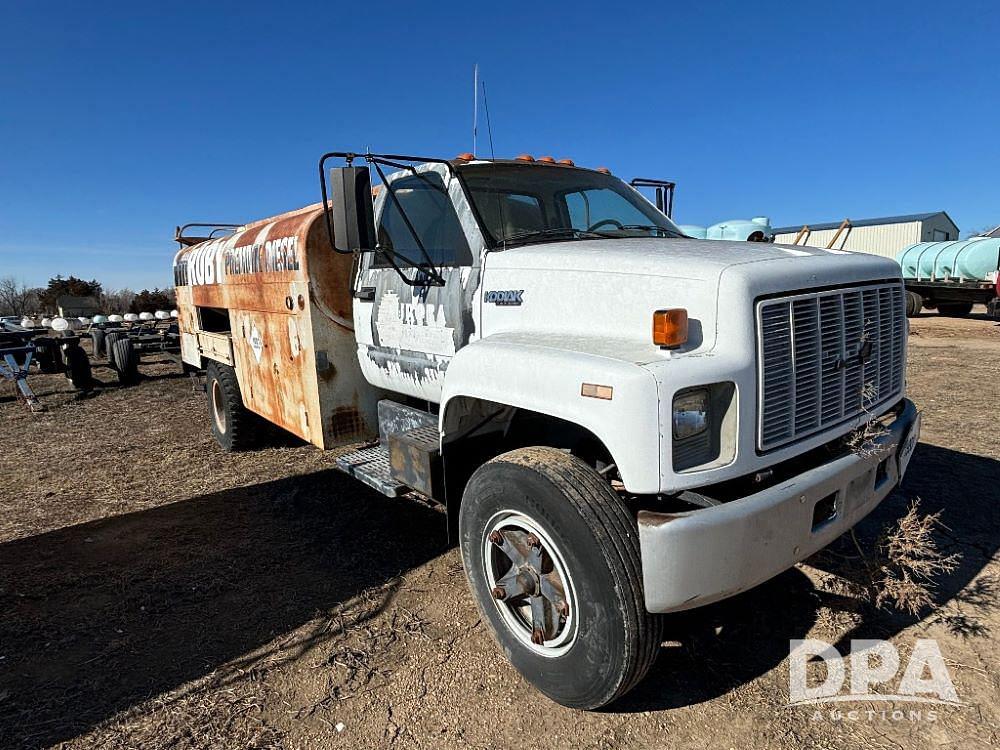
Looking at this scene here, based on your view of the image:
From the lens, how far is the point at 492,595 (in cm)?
270

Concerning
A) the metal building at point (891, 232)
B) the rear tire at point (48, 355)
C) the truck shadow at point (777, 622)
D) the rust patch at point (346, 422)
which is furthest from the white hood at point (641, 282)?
the metal building at point (891, 232)

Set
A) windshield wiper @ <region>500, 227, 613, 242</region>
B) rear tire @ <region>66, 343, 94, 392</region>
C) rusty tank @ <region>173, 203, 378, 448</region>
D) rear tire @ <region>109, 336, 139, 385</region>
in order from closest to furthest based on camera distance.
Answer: windshield wiper @ <region>500, 227, 613, 242</region>
rusty tank @ <region>173, 203, 378, 448</region>
rear tire @ <region>66, 343, 94, 392</region>
rear tire @ <region>109, 336, 139, 385</region>

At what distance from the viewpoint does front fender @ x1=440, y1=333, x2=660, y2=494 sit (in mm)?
2029

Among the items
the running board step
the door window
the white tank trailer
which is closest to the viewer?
the door window

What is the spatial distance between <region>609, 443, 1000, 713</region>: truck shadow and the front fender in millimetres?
1130

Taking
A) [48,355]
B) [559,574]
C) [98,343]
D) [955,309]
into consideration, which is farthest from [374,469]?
[955,309]

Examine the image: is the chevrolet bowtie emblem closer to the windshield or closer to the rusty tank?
the windshield

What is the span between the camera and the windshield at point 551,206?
3260 millimetres

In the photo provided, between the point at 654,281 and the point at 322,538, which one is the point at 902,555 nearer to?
the point at 654,281

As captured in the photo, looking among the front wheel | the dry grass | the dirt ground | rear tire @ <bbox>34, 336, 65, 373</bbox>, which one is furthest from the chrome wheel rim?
rear tire @ <bbox>34, 336, 65, 373</bbox>

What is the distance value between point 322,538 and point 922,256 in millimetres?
22842

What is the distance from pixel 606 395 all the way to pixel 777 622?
1.78 metres

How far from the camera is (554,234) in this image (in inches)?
127

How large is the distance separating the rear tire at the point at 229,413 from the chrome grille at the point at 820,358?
5.03 metres
